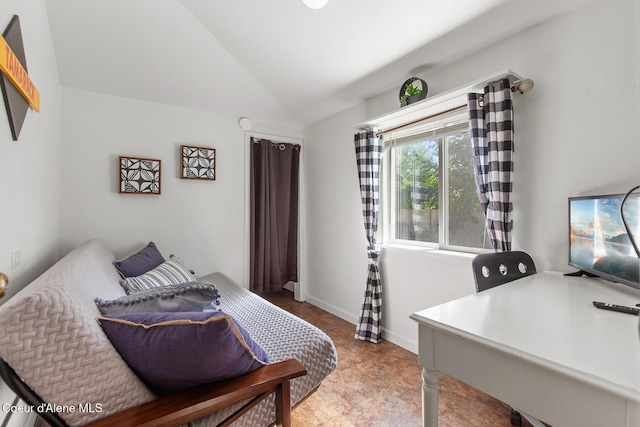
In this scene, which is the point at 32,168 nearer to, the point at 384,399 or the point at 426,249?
the point at 384,399

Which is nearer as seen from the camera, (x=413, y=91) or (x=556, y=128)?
(x=556, y=128)

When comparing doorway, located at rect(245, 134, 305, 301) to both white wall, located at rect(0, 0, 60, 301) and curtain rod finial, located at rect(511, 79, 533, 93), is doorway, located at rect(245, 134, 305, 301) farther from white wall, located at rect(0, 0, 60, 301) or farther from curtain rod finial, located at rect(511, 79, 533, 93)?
curtain rod finial, located at rect(511, 79, 533, 93)

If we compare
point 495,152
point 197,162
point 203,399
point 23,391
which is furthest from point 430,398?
point 197,162

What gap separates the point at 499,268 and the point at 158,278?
7.44ft

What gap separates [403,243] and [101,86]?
3136 mm

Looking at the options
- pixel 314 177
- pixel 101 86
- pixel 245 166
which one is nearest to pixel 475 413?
pixel 314 177

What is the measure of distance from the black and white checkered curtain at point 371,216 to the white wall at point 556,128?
163 mm

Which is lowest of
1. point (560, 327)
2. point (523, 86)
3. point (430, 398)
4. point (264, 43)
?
point (430, 398)

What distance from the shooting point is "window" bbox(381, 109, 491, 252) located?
212 centimetres

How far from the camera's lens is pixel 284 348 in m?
1.32

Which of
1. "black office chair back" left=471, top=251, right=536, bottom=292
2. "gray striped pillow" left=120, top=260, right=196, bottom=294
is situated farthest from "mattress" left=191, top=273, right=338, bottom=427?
"black office chair back" left=471, top=251, right=536, bottom=292

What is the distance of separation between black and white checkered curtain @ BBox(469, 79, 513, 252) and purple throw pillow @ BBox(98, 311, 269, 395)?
5.39 ft

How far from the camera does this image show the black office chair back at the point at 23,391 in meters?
0.71

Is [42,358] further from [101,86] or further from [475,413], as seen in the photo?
[101,86]
